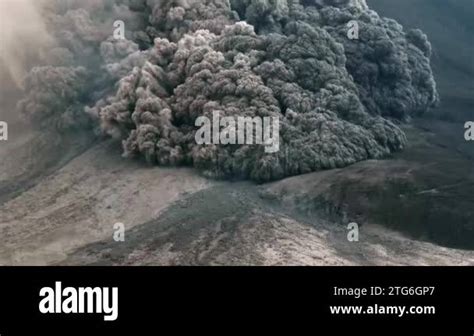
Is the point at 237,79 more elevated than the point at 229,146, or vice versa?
the point at 237,79

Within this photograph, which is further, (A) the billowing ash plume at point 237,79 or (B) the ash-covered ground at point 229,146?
(A) the billowing ash plume at point 237,79

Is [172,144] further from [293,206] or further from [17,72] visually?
[17,72]

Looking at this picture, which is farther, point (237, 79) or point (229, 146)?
point (237, 79)

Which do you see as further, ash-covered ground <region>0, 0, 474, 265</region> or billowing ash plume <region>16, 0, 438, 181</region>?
billowing ash plume <region>16, 0, 438, 181</region>

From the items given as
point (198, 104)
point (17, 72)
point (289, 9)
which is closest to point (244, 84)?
point (198, 104)
